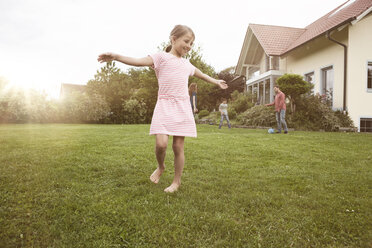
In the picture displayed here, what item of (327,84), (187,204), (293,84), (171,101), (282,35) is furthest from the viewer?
(282,35)

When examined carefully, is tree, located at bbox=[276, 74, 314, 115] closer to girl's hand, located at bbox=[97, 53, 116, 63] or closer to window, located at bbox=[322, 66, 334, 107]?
window, located at bbox=[322, 66, 334, 107]

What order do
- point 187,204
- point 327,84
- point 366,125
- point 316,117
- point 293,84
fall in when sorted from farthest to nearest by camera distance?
point 327,84 < point 293,84 < point 366,125 < point 316,117 < point 187,204

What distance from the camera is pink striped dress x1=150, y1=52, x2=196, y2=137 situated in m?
2.70

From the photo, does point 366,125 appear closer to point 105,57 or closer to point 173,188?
point 173,188

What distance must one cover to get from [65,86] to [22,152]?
5432 cm

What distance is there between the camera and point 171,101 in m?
2.75

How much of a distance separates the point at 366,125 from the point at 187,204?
1283cm

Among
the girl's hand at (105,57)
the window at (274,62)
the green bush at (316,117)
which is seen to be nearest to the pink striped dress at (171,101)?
the girl's hand at (105,57)

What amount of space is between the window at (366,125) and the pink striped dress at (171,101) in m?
12.3

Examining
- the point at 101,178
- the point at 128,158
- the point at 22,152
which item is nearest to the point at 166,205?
the point at 101,178

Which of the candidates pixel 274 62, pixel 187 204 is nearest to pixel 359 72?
pixel 274 62

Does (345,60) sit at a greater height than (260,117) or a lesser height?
greater

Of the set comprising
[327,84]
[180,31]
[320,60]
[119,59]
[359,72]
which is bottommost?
[119,59]

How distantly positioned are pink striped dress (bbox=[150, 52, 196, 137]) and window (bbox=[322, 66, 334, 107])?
12.3 metres
